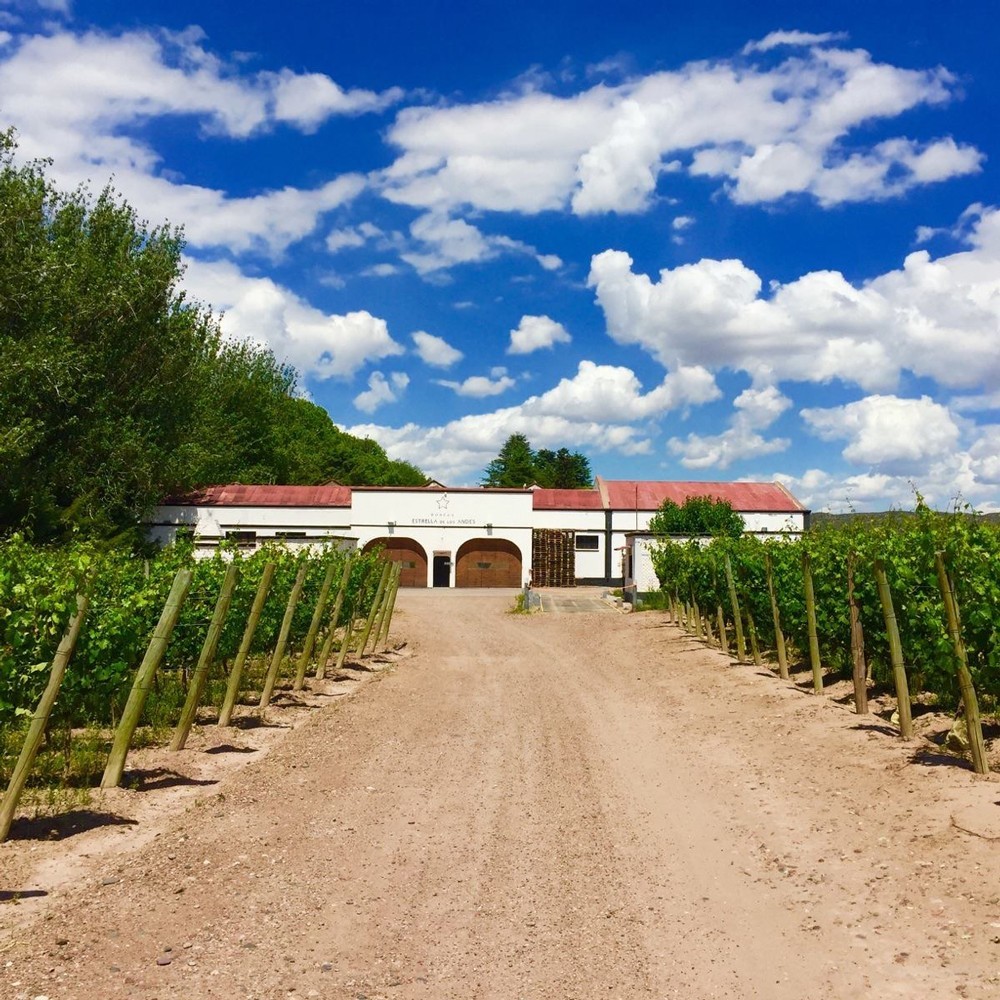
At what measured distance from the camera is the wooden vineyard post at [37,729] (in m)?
5.93

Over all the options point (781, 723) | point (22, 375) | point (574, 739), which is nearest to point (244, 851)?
point (574, 739)

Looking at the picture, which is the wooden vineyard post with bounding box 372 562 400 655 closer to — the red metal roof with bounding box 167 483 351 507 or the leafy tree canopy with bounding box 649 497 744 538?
the leafy tree canopy with bounding box 649 497 744 538

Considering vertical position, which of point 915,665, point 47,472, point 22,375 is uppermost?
point 22,375

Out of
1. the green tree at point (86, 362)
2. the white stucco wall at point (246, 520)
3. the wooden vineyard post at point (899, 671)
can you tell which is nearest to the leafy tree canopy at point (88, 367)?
the green tree at point (86, 362)

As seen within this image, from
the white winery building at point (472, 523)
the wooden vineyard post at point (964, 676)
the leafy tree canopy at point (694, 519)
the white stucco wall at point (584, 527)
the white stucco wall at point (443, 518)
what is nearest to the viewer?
the wooden vineyard post at point (964, 676)

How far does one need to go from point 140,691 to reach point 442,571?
Answer: 38540mm

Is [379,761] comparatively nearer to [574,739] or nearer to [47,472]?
[574,739]

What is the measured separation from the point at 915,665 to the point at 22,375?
22.9 meters

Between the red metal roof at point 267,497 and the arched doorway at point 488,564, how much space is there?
661cm

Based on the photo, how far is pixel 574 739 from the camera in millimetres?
10195

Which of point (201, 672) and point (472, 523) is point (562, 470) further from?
point (201, 672)

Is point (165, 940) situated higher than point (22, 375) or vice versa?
point (22, 375)

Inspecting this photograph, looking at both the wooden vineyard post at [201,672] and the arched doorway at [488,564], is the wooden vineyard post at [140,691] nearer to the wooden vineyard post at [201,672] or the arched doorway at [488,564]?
the wooden vineyard post at [201,672]

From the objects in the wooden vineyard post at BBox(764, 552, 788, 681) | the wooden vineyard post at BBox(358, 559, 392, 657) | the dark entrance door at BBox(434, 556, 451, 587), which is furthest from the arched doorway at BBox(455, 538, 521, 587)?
the wooden vineyard post at BBox(764, 552, 788, 681)
